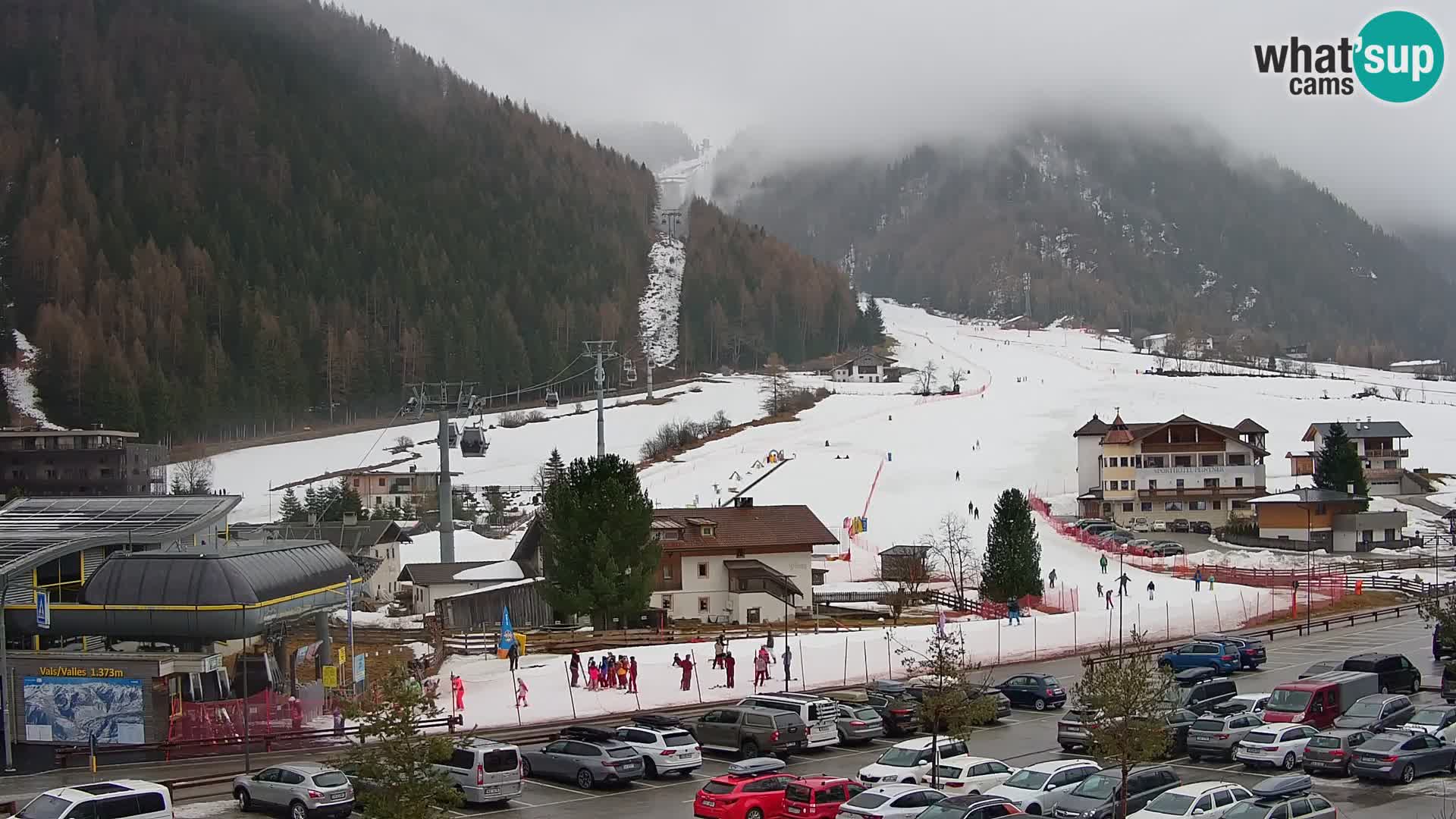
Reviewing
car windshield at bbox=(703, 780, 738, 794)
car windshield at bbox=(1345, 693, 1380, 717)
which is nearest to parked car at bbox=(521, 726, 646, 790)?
car windshield at bbox=(703, 780, 738, 794)

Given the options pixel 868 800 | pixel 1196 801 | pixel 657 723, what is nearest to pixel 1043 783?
pixel 1196 801

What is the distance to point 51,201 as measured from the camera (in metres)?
188

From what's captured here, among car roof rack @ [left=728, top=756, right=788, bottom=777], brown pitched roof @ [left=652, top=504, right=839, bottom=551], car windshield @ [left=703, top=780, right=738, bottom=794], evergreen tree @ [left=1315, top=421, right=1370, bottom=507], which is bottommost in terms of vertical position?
car windshield @ [left=703, top=780, right=738, bottom=794]

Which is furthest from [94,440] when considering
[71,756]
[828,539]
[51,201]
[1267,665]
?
[51,201]

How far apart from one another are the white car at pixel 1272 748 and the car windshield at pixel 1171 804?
5788mm

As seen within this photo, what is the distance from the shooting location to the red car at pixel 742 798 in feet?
72.1

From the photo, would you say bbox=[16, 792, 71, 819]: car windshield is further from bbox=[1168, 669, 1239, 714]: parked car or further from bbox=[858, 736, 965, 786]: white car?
bbox=[1168, 669, 1239, 714]: parked car

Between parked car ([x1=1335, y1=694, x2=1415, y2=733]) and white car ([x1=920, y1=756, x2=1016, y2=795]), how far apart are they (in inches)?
325

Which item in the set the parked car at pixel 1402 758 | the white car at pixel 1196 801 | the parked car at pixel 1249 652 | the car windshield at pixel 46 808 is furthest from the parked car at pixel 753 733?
the parked car at pixel 1249 652

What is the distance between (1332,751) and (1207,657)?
11800 mm

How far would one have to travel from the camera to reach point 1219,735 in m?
27.0

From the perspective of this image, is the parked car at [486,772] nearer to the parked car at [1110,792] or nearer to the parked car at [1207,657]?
the parked car at [1110,792]

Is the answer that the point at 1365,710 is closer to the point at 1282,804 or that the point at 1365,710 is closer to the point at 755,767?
the point at 1282,804

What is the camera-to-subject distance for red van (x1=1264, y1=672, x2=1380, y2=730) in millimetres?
28984
